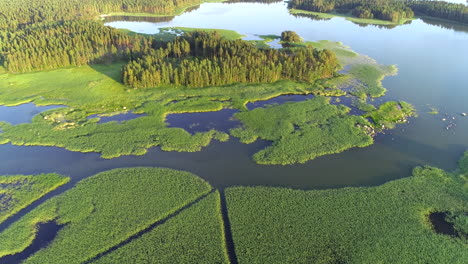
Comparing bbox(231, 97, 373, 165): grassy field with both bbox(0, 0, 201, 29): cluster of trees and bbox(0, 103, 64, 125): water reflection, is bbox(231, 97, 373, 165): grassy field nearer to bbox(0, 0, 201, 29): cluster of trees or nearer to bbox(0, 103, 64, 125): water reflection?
bbox(0, 103, 64, 125): water reflection

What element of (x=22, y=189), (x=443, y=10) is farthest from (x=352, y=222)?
(x=443, y=10)

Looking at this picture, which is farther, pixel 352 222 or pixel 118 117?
pixel 118 117

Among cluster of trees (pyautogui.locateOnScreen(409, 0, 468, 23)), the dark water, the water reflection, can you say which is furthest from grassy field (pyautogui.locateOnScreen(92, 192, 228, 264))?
cluster of trees (pyautogui.locateOnScreen(409, 0, 468, 23))

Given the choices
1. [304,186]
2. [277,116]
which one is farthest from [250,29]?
[304,186]

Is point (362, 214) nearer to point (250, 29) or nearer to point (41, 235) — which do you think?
point (41, 235)

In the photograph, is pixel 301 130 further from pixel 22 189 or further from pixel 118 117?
pixel 22 189

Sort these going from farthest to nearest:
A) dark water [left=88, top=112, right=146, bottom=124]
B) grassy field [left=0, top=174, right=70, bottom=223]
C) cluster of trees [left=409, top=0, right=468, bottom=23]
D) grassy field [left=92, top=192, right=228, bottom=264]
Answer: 1. cluster of trees [left=409, top=0, right=468, bottom=23]
2. dark water [left=88, top=112, right=146, bottom=124]
3. grassy field [left=0, top=174, right=70, bottom=223]
4. grassy field [left=92, top=192, right=228, bottom=264]

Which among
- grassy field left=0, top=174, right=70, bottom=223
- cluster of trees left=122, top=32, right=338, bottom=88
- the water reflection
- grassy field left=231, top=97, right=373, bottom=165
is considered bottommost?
grassy field left=0, top=174, right=70, bottom=223
